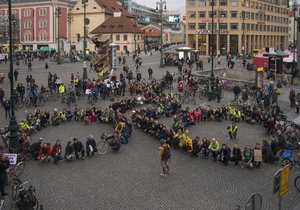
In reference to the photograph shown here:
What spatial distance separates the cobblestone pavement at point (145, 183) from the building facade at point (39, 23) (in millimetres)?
74690

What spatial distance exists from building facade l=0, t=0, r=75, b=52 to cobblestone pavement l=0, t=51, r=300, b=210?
74690 millimetres

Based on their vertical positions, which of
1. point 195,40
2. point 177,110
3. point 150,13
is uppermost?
point 150,13

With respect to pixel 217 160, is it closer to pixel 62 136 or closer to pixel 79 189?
pixel 79 189

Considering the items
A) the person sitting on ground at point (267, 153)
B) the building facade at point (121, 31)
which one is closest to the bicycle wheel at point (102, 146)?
the person sitting on ground at point (267, 153)

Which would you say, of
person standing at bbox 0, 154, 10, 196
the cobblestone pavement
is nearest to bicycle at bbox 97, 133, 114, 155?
the cobblestone pavement

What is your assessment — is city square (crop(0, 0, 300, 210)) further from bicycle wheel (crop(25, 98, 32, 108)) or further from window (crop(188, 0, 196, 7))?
window (crop(188, 0, 196, 7))

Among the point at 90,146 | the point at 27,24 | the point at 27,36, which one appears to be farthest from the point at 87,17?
the point at 90,146

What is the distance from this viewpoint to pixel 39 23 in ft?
301

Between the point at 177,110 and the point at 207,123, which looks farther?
the point at 177,110

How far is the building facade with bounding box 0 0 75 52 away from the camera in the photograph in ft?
294

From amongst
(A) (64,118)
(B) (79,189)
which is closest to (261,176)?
(B) (79,189)

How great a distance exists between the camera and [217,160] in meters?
16.8

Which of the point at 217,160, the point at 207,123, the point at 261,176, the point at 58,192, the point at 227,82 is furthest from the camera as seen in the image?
the point at 227,82

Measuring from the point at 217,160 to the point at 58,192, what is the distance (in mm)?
6675
